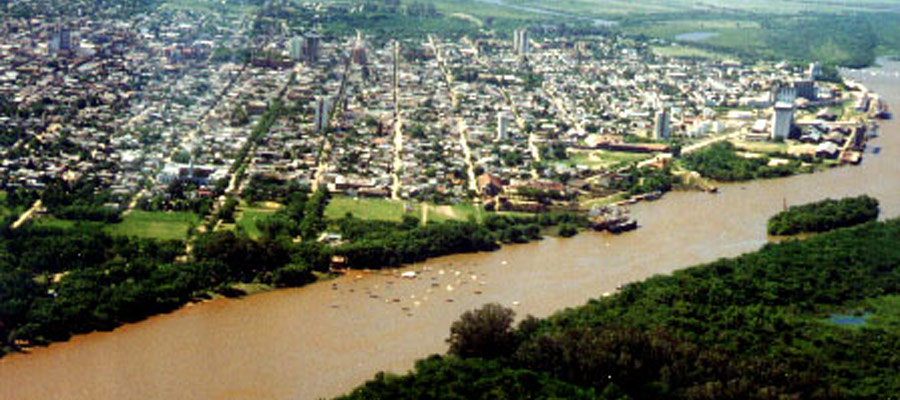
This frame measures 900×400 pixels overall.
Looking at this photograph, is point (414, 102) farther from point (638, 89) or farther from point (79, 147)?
point (79, 147)

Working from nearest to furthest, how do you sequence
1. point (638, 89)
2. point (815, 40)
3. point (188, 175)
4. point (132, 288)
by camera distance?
point (132, 288)
point (188, 175)
point (638, 89)
point (815, 40)

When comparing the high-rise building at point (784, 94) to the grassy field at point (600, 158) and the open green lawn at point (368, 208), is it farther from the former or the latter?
the open green lawn at point (368, 208)

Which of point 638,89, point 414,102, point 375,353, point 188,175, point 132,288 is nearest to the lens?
point 375,353

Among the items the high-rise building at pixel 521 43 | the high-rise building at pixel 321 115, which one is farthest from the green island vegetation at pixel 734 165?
the high-rise building at pixel 521 43

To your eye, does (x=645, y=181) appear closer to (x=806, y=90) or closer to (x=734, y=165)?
(x=734, y=165)

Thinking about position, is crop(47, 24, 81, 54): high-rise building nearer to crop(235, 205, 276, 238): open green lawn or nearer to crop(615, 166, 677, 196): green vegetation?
crop(235, 205, 276, 238): open green lawn

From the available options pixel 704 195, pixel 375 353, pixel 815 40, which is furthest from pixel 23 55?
pixel 815 40

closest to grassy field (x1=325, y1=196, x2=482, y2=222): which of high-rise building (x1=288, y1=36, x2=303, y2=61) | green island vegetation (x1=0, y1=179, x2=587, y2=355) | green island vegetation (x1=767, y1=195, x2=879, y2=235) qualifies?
green island vegetation (x1=0, y1=179, x2=587, y2=355)

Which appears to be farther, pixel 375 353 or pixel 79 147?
pixel 79 147
